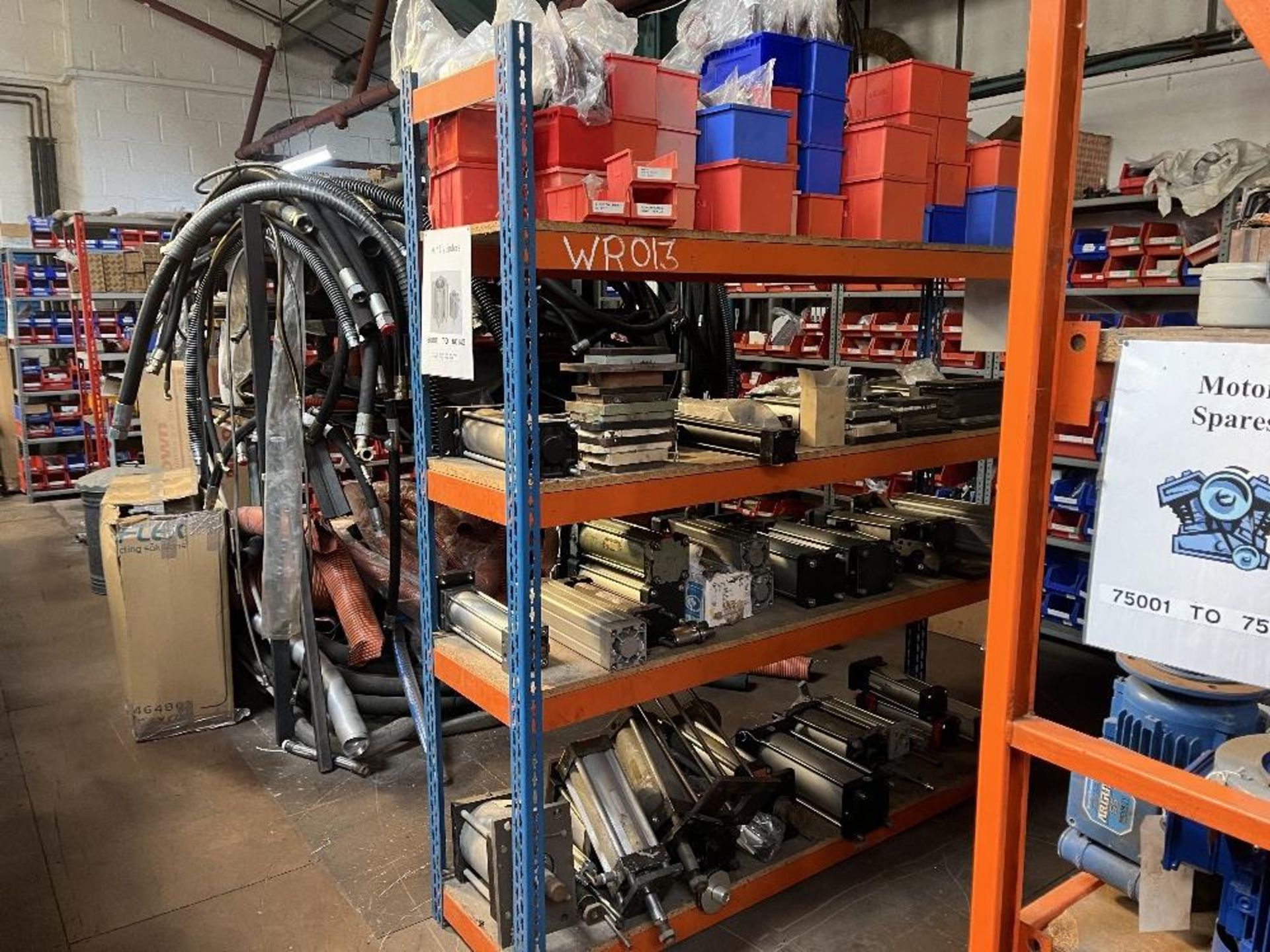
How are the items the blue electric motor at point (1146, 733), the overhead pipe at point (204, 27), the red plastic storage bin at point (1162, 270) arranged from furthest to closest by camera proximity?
the overhead pipe at point (204, 27) < the red plastic storage bin at point (1162, 270) < the blue electric motor at point (1146, 733)

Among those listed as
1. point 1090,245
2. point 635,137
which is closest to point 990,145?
point 635,137

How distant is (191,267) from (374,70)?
678 cm

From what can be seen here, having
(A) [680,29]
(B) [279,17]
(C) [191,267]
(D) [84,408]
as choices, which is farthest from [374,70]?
(A) [680,29]

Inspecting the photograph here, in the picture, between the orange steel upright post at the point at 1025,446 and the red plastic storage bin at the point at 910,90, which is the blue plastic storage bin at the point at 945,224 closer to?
the red plastic storage bin at the point at 910,90

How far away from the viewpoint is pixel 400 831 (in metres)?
2.66

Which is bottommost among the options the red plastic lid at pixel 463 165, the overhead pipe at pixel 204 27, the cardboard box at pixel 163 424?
the cardboard box at pixel 163 424

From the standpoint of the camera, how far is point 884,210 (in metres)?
2.21

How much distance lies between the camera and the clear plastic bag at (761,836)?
228 cm

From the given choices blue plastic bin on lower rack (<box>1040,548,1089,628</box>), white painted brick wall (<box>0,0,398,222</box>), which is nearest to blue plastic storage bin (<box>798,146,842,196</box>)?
blue plastic bin on lower rack (<box>1040,548,1089,628</box>)

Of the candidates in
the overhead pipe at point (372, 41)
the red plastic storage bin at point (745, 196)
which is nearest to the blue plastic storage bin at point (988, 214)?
the red plastic storage bin at point (745, 196)

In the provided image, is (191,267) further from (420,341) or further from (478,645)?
(478,645)

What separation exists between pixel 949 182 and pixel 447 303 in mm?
1390

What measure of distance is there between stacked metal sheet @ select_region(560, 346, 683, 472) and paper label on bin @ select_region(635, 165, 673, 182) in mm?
389

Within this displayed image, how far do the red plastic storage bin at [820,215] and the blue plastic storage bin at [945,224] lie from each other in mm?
299
